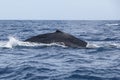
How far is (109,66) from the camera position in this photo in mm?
16078

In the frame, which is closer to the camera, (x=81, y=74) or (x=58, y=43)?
(x=81, y=74)

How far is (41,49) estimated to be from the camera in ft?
75.7

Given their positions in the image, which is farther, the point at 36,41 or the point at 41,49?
the point at 36,41

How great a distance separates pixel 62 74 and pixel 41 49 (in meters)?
9.20

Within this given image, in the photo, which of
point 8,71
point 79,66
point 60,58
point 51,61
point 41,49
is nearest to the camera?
point 8,71

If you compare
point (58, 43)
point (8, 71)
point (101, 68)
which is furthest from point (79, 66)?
point (58, 43)

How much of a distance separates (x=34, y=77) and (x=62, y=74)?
1150mm

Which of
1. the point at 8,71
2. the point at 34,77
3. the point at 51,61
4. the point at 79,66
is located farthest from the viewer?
the point at 51,61

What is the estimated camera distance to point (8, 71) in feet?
48.5

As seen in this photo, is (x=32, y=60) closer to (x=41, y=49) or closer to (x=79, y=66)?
(x=79, y=66)

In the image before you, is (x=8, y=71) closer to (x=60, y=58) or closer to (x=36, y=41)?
(x=60, y=58)

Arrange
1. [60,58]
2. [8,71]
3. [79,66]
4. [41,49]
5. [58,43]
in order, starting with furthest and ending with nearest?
[58,43]
[41,49]
[60,58]
[79,66]
[8,71]

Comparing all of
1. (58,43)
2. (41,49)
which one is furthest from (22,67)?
(58,43)

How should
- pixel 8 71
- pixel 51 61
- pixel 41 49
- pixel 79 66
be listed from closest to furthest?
1. pixel 8 71
2. pixel 79 66
3. pixel 51 61
4. pixel 41 49
